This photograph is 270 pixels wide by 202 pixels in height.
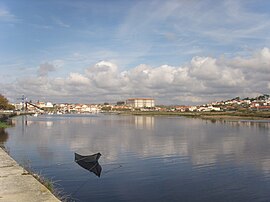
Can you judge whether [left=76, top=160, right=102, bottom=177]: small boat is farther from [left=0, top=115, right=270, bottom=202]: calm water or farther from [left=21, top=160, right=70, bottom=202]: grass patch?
[left=21, top=160, right=70, bottom=202]: grass patch

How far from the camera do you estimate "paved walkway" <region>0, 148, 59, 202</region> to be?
10.9 metres

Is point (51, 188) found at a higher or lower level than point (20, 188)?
lower

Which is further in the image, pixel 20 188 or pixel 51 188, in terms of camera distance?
pixel 51 188

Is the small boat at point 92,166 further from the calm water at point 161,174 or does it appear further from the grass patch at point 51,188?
the grass patch at point 51,188

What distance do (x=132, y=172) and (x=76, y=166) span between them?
4297 mm

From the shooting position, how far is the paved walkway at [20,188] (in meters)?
10.9

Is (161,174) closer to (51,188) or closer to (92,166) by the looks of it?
(92,166)

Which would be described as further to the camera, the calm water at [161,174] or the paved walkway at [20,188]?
the calm water at [161,174]

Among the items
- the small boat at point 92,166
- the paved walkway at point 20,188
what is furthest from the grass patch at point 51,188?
the small boat at point 92,166

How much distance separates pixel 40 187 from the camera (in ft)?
41.0

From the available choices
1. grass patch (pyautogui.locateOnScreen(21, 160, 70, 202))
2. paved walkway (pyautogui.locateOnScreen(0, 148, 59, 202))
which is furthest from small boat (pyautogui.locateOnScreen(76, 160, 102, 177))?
paved walkway (pyautogui.locateOnScreen(0, 148, 59, 202))

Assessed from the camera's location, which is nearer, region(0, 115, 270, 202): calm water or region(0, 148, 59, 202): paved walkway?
region(0, 148, 59, 202): paved walkway

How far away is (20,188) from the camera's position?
1230 cm

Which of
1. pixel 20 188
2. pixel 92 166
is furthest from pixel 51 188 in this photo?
pixel 92 166
